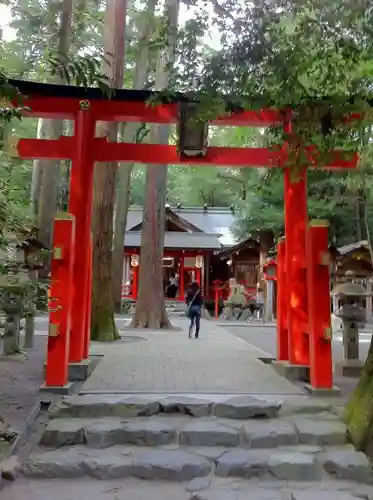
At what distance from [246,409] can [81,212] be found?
340cm

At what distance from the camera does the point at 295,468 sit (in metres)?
3.75

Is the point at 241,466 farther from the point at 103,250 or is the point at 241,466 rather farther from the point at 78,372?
the point at 103,250

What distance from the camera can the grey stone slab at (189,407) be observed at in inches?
183

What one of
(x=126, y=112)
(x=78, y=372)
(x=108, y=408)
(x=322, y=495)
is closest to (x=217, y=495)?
(x=322, y=495)

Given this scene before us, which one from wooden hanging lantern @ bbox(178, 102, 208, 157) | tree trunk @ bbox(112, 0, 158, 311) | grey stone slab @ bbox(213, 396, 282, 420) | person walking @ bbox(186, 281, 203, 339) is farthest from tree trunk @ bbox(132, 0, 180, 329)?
grey stone slab @ bbox(213, 396, 282, 420)

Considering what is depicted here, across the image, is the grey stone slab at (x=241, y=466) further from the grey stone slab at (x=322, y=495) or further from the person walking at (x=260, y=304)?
the person walking at (x=260, y=304)

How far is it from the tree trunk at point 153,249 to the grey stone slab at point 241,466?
35.0ft

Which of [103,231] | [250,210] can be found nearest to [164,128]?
[103,231]

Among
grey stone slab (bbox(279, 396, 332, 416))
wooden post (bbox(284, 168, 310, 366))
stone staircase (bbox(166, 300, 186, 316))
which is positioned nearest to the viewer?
grey stone slab (bbox(279, 396, 332, 416))

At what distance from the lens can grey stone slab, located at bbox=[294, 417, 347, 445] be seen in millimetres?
4219

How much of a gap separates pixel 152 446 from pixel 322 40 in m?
4.25

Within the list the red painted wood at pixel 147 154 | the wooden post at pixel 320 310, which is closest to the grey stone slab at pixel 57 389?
the wooden post at pixel 320 310

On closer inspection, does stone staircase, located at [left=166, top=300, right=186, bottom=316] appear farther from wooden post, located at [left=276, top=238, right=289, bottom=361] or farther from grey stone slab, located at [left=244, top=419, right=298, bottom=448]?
grey stone slab, located at [left=244, top=419, right=298, bottom=448]

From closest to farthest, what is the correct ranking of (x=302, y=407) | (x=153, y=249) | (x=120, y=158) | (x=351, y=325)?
1. (x=302, y=407)
2. (x=120, y=158)
3. (x=351, y=325)
4. (x=153, y=249)
